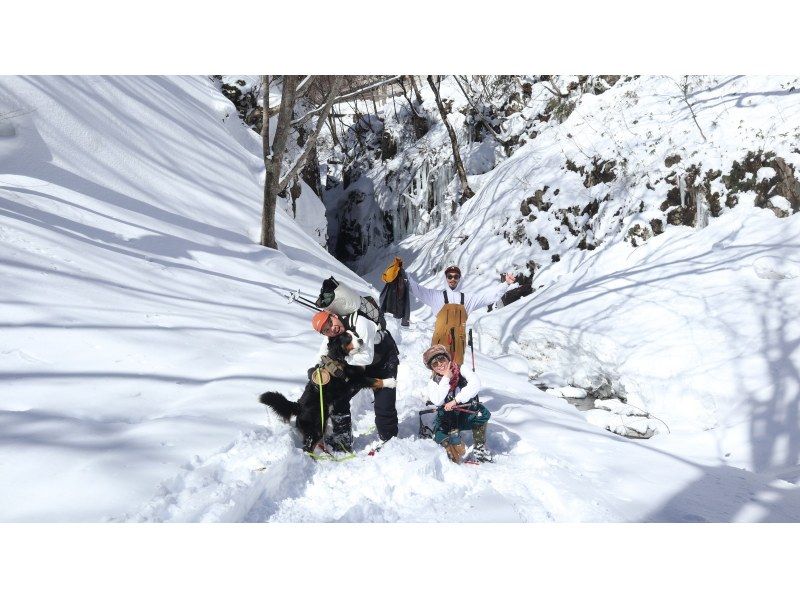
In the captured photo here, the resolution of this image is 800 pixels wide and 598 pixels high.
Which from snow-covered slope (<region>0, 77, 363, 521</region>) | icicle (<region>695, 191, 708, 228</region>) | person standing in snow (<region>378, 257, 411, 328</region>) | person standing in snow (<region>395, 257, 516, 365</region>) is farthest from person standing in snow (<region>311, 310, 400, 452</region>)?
icicle (<region>695, 191, 708, 228</region>)

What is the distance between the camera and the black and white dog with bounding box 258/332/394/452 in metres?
3.16

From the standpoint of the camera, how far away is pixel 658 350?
6.48 meters

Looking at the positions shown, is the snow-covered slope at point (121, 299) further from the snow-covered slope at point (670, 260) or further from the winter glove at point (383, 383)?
the snow-covered slope at point (670, 260)

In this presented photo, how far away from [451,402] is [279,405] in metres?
1.12

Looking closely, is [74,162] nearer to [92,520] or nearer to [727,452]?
[92,520]

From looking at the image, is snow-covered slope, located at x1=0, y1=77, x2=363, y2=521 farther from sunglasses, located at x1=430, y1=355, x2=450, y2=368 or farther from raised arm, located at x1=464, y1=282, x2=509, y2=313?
raised arm, located at x1=464, y1=282, x2=509, y2=313

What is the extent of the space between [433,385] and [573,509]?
113 cm

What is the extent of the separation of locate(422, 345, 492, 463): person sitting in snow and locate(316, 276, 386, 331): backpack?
502 millimetres

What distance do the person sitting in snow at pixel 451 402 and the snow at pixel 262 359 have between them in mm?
222

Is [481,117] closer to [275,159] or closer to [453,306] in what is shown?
[275,159]

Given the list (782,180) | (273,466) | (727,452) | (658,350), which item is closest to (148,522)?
Result: (273,466)

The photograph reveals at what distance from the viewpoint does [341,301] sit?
3156mm

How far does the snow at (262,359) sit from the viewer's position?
2514mm

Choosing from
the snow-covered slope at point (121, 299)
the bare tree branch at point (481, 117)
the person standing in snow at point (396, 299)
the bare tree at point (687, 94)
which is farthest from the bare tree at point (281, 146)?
the bare tree branch at point (481, 117)
